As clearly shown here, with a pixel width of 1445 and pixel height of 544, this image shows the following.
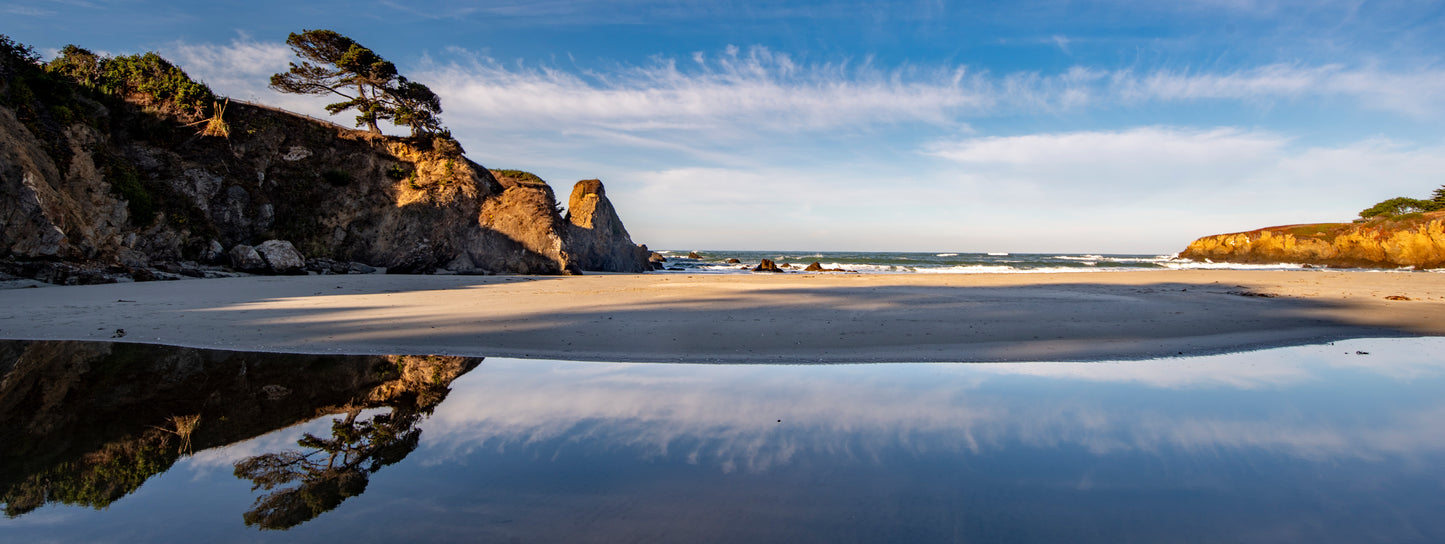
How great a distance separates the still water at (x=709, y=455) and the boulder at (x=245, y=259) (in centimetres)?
1482

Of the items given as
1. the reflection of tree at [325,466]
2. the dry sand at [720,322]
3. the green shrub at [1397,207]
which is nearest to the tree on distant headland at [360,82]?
the dry sand at [720,322]

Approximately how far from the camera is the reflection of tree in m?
2.20

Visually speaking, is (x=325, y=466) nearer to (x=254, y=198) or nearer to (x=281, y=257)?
(x=281, y=257)

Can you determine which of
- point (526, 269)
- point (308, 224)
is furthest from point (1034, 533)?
point (308, 224)

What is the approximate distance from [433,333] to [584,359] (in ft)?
7.43

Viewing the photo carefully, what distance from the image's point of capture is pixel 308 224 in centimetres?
2039

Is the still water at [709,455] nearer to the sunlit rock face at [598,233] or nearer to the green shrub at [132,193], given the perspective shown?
the green shrub at [132,193]

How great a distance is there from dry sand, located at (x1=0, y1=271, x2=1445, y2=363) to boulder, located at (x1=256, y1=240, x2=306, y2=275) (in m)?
6.21

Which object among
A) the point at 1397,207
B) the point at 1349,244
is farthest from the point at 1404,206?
the point at 1349,244

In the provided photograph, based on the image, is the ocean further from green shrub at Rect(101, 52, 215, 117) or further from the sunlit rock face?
green shrub at Rect(101, 52, 215, 117)

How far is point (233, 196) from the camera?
61.8 feet

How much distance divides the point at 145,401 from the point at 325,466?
223 cm

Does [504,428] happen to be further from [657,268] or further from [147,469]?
[657,268]

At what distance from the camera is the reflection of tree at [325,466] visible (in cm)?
220
